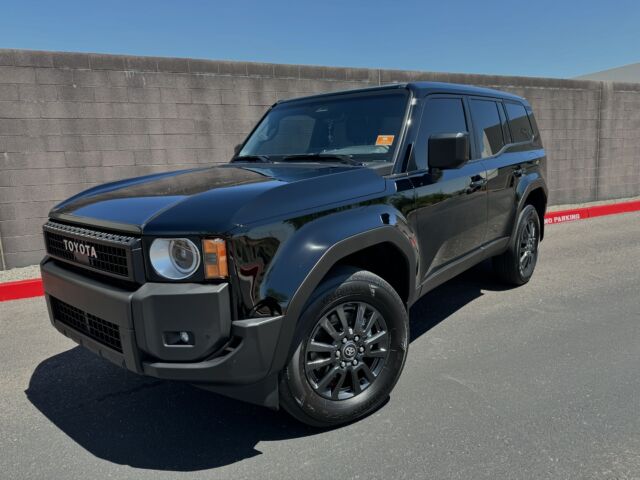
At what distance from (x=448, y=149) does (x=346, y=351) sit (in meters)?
1.42

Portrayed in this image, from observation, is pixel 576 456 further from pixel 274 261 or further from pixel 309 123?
pixel 309 123

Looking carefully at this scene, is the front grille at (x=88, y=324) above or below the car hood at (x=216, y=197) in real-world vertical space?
below

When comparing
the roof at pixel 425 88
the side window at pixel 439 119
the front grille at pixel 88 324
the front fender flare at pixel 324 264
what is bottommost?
the front grille at pixel 88 324

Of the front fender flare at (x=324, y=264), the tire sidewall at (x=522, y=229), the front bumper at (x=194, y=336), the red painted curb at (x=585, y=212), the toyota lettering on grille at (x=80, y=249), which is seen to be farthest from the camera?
the red painted curb at (x=585, y=212)

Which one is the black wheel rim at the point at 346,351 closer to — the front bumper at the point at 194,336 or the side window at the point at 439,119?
the front bumper at the point at 194,336

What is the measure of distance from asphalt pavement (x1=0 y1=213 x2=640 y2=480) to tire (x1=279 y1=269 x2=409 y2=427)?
0.16 metres

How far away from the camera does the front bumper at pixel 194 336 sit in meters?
2.21

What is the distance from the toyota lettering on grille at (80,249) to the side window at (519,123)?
418 centimetres

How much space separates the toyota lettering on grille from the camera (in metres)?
2.60

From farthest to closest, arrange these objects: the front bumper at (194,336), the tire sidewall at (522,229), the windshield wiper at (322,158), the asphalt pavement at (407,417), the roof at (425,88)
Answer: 1. the tire sidewall at (522,229)
2. the roof at (425,88)
3. the windshield wiper at (322,158)
4. the asphalt pavement at (407,417)
5. the front bumper at (194,336)

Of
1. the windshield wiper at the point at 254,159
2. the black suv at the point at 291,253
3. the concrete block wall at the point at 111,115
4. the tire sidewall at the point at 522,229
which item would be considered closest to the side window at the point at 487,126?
the black suv at the point at 291,253

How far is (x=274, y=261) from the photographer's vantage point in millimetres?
2340

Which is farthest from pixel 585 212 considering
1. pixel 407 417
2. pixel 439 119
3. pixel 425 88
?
pixel 407 417

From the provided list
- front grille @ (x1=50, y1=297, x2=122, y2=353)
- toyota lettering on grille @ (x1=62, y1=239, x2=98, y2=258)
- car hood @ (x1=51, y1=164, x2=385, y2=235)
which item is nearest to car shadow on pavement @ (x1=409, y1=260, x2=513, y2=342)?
car hood @ (x1=51, y1=164, x2=385, y2=235)
